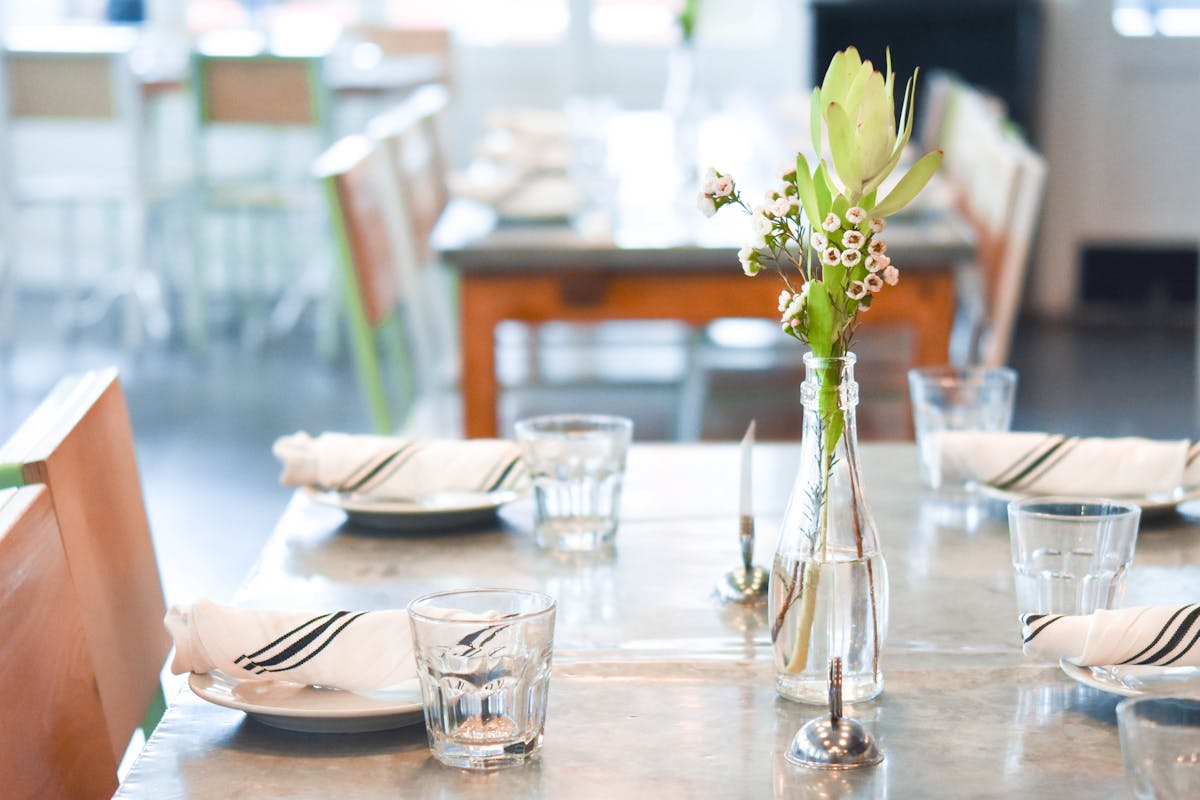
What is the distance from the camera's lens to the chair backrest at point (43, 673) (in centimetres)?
90

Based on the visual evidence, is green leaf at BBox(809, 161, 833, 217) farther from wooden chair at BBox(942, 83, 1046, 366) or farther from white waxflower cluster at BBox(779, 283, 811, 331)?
wooden chair at BBox(942, 83, 1046, 366)

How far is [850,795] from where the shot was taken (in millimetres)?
799

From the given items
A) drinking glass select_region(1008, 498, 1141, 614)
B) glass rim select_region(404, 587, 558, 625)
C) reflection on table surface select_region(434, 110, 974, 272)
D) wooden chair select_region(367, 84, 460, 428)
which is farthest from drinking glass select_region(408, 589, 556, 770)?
wooden chair select_region(367, 84, 460, 428)

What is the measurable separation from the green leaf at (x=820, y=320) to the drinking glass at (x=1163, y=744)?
28 cm

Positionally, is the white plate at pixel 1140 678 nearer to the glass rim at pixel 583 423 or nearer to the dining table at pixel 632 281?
the glass rim at pixel 583 423

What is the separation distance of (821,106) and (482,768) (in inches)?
16.4

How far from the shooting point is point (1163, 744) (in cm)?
69

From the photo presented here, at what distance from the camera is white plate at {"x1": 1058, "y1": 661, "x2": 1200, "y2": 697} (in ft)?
3.04

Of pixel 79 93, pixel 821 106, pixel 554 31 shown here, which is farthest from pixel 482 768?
pixel 554 31

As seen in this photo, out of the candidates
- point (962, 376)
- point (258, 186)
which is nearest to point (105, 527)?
point (962, 376)

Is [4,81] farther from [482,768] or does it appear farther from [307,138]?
[482,768]

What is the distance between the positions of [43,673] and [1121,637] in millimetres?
662

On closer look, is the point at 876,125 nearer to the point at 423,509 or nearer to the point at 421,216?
the point at 423,509

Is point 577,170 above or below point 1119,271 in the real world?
above
